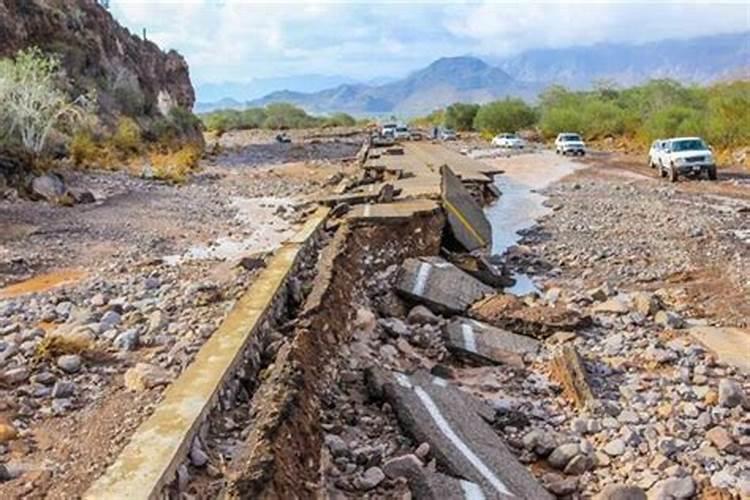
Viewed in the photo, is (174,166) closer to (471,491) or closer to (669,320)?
(669,320)

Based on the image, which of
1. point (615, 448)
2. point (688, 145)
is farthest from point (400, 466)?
point (688, 145)

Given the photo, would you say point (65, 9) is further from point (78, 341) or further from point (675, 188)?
point (78, 341)

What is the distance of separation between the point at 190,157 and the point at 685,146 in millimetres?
20535

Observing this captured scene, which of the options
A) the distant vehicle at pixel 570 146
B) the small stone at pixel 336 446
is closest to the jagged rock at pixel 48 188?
the small stone at pixel 336 446

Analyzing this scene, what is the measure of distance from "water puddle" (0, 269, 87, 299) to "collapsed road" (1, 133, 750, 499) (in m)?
3.32

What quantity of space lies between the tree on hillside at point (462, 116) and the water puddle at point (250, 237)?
5920cm

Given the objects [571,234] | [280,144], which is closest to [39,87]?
[571,234]

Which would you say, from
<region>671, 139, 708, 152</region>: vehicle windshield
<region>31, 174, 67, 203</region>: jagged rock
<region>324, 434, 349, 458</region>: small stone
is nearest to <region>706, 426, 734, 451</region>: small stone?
<region>324, 434, 349, 458</region>: small stone

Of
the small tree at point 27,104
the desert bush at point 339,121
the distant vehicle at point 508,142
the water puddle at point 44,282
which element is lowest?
the desert bush at point 339,121

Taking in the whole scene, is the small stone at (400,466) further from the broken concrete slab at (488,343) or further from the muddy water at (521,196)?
the muddy water at (521,196)

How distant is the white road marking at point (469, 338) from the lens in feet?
32.8

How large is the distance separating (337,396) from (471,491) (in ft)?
6.02

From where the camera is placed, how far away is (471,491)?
6250 millimetres

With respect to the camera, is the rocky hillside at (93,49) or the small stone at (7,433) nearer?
the small stone at (7,433)
